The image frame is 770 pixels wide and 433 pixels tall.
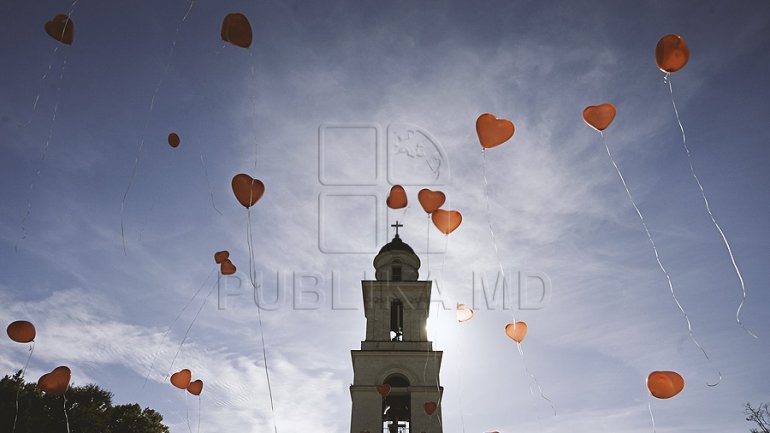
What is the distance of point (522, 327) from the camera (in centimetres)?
1325

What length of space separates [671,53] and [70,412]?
3023 centimetres

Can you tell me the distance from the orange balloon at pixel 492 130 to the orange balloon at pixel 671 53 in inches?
114

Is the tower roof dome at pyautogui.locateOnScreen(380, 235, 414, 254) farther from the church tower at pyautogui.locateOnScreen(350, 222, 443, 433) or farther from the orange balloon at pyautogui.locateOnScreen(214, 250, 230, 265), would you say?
the orange balloon at pyautogui.locateOnScreen(214, 250, 230, 265)

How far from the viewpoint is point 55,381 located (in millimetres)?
12492

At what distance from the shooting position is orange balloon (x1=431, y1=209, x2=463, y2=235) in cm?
1179

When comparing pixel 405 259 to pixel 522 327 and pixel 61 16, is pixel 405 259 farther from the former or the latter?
pixel 61 16

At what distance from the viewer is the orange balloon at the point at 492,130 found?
9.95 meters

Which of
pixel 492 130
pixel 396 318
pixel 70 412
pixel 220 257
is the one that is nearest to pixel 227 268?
pixel 220 257

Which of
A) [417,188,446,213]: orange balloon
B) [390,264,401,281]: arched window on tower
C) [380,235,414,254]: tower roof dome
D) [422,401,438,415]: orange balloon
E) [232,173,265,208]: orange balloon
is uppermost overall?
[380,235,414,254]: tower roof dome

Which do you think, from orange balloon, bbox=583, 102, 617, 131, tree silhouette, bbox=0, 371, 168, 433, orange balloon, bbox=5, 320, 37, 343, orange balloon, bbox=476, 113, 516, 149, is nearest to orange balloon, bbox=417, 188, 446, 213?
orange balloon, bbox=476, 113, 516, 149

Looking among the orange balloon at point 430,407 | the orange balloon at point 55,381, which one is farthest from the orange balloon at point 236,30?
the orange balloon at point 430,407

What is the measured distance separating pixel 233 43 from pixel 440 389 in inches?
627

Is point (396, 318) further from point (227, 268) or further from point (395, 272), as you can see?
point (227, 268)

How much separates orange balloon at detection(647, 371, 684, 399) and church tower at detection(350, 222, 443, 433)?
10150 millimetres
